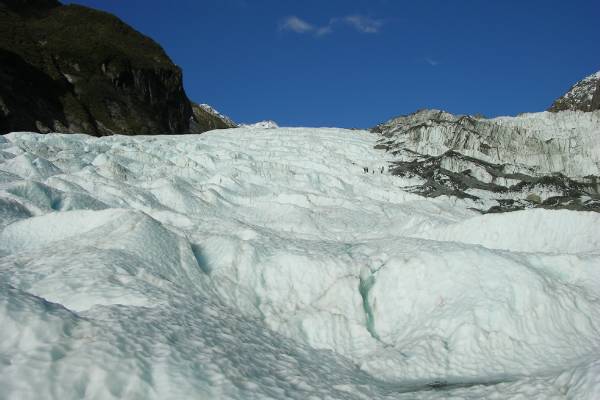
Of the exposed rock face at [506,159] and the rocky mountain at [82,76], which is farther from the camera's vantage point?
the rocky mountain at [82,76]

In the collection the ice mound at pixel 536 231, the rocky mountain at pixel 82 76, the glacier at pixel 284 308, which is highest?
the rocky mountain at pixel 82 76

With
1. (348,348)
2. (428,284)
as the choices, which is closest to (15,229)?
(348,348)

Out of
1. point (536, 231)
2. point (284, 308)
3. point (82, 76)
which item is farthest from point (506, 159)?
point (82, 76)

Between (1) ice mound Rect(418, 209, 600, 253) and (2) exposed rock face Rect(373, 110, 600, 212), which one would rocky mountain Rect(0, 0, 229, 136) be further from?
(1) ice mound Rect(418, 209, 600, 253)

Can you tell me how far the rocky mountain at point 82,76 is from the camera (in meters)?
60.2

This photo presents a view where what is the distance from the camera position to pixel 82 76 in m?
73.8

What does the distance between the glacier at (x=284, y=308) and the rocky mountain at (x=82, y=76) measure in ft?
136

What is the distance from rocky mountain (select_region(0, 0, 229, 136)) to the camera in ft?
198

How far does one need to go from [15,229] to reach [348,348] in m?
10.0

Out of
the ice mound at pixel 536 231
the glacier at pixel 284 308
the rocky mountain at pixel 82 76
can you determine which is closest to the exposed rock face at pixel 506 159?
the glacier at pixel 284 308

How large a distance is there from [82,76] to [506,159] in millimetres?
58388

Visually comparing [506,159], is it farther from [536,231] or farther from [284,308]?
[284,308]

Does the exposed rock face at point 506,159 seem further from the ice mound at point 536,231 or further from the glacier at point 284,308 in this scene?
the ice mound at point 536,231

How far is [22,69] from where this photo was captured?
62.6 m
